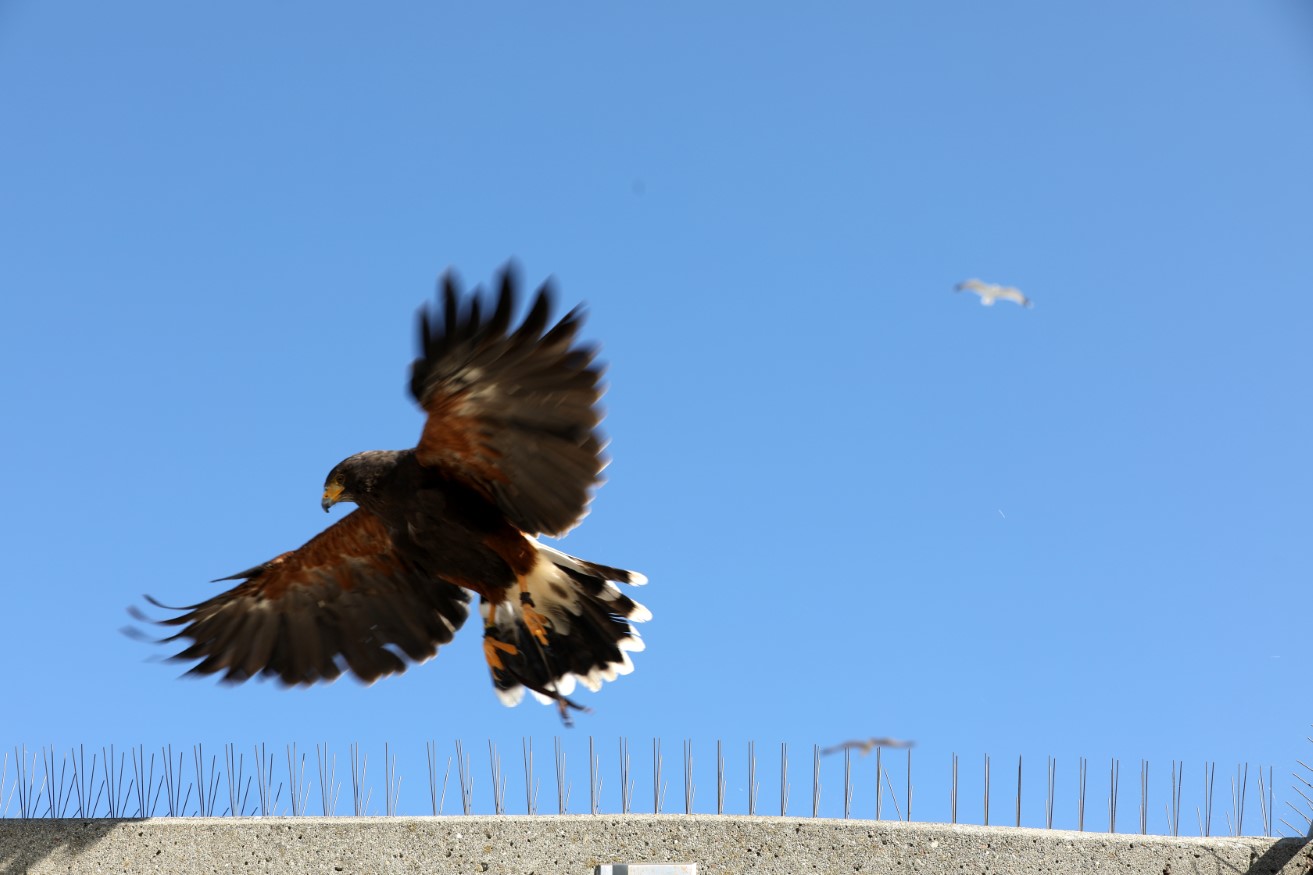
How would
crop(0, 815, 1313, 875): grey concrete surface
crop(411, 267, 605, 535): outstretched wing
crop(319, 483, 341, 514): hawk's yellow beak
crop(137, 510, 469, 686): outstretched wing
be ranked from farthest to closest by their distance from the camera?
crop(137, 510, 469, 686): outstretched wing → crop(0, 815, 1313, 875): grey concrete surface → crop(319, 483, 341, 514): hawk's yellow beak → crop(411, 267, 605, 535): outstretched wing

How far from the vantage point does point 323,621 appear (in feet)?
28.5

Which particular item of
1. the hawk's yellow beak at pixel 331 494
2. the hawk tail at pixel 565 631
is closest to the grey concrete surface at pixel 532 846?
the hawk tail at pixel 565 631

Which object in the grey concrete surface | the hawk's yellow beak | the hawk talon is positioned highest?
the hawk's yellow beak

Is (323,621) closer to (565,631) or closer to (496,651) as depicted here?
(496,651)

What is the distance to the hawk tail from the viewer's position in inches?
307

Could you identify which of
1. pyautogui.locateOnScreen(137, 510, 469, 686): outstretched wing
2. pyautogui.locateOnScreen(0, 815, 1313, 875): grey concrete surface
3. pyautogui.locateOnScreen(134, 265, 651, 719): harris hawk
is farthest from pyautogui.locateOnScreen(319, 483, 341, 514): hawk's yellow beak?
pyautogui.locateOnScreen(0, 815, 1313, 875): grey concrete surface

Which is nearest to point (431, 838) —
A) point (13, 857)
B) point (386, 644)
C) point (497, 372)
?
point (386, 644)

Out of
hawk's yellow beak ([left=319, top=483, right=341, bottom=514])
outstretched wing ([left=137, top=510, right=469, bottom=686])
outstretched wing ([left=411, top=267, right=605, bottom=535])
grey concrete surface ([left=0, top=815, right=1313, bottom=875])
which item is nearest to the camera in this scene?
outstretched wing ([left=411, top=267, right=605, bottom=535])

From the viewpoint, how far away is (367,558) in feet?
27.9

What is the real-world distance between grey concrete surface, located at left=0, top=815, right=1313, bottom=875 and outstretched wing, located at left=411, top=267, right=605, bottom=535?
2.11 meters

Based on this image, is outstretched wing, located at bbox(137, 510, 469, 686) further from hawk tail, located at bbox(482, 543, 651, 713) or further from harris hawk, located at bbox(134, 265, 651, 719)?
hawk tail, located at bbox(482, 543, 651, 713)

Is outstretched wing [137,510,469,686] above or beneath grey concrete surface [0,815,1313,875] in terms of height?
above

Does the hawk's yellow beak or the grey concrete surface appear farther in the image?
the grey concrete surface

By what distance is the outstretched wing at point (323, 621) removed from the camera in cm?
858
